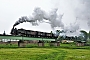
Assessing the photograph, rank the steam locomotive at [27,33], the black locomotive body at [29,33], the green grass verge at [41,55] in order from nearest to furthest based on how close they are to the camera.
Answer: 1. the green grass verge at [41,55]
2. the steam locomotive at [27,33]
3. the black locomotive body at [29,33]

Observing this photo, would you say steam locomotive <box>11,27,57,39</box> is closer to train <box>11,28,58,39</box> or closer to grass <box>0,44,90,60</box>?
train <box>11,28,58,39</box>

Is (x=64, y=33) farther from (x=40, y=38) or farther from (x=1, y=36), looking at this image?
(x=1, y=36)

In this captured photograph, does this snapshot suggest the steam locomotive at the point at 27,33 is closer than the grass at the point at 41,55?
No

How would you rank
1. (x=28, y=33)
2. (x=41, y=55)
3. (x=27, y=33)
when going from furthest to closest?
(x=28, y=33) → (x=27, y=33) → (x=41, y=55)

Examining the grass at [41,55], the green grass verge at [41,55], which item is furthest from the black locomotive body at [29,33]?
the green grass verge at [41,55]

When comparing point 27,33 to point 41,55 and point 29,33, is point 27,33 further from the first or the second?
point 41,55

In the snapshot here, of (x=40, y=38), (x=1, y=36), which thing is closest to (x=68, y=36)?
(x=40, y=38)

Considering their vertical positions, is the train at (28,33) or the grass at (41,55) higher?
the train at (28,33)

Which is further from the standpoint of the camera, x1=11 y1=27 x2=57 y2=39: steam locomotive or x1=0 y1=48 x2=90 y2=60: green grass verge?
x1=11 y1=27 x2=57 y2=39: steam locomotive

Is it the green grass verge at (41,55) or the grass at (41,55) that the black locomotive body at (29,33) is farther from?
the green grass verge at (41,55)

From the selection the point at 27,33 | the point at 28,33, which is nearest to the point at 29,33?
the point at 28,33

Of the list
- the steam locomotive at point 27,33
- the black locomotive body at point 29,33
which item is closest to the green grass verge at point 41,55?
the steam locomotive at point 27,33

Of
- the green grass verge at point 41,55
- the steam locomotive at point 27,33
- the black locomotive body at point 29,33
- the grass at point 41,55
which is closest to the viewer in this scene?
the green grass verge at point 41,55

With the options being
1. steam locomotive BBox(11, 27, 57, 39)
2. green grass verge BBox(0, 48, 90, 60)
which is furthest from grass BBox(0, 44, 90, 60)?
steam locomotive BBox(11, 27, 57, 39)
